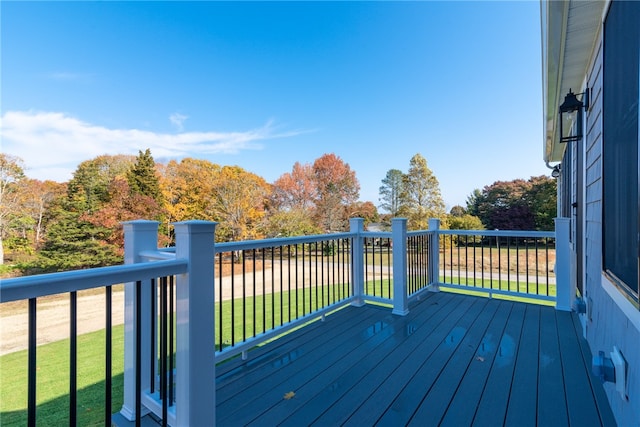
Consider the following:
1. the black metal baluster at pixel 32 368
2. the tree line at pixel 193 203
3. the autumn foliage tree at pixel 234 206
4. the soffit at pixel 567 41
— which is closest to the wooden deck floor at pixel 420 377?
the black metal baluster at pixel 32 368

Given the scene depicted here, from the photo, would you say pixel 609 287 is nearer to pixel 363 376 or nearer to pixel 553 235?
pixel 363 376

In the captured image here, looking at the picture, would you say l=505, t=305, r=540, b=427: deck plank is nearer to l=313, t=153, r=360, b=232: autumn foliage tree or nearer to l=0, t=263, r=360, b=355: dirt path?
l=0, t=263, r=360, b=355: dirt path

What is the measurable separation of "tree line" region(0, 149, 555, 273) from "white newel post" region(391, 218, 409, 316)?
12839 millimetres

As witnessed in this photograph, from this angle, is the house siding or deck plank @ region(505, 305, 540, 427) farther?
deck plank @ region(505, 305, 540, 427)

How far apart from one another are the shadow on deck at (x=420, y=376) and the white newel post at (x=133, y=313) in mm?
484

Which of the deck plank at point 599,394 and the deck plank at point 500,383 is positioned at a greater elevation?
the deck plank at point 599,394

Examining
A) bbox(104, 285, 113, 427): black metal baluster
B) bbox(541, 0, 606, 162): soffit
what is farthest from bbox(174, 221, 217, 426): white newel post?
bbox(541, 0, 606, 162): soffit

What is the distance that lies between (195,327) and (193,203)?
16024 mm

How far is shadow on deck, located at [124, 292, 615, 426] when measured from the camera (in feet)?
5.48

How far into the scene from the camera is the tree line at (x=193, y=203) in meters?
13.4

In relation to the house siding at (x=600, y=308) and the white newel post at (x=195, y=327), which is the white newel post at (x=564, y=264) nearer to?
the house siding at (x=600, y=308)

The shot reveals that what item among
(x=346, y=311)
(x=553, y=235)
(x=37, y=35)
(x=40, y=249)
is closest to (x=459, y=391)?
(x=346, y=311)

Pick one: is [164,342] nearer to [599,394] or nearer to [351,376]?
[351,376]

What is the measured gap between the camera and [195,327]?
1.31m
